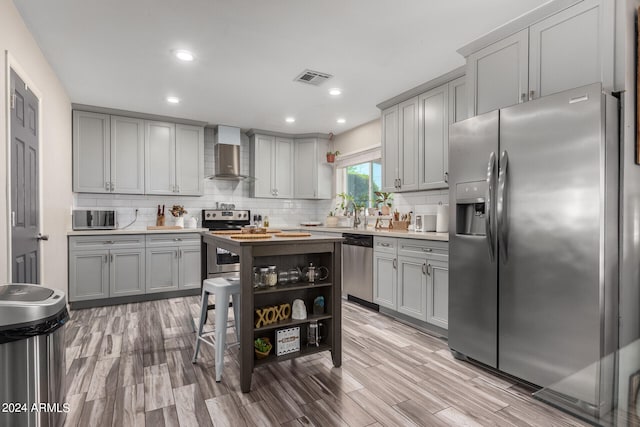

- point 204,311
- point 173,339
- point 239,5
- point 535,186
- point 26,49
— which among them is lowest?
point 173,339

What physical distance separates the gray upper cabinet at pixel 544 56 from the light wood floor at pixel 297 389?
1939mm

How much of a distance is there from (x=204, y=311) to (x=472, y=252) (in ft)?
6.71

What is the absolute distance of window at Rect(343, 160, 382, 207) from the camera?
16.6ft

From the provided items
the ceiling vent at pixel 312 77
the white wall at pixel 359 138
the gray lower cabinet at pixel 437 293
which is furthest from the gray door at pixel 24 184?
the white wall at pixel 359 138

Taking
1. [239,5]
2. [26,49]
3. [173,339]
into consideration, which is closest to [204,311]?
[173,339]

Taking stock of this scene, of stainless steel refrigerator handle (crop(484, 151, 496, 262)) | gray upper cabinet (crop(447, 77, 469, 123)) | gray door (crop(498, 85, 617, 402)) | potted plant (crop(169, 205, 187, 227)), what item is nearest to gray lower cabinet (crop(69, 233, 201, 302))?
potted plant (crop(169, 205, 187, 227))

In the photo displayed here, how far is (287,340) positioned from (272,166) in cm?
377

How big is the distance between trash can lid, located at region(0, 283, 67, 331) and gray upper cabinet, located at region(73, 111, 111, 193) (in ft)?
11.1

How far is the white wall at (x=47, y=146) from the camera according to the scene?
2123 millimetres

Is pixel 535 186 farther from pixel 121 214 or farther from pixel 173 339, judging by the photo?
pixel 121 214

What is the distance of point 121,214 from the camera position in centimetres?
479

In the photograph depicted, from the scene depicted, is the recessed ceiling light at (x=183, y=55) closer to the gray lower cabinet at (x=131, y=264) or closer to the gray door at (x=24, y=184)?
the gray door at (x=24, y=184)

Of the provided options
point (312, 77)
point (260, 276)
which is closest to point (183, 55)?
point (312, 77)

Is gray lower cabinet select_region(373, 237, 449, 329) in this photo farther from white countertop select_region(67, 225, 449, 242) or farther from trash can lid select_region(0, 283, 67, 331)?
trash can lid select_region(0, 283, 67, 331)
